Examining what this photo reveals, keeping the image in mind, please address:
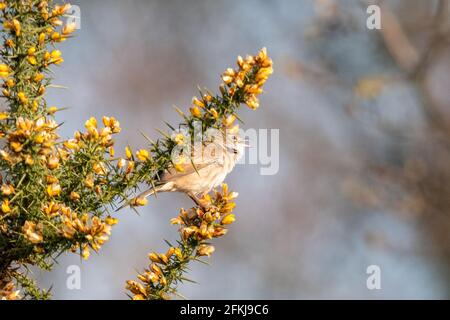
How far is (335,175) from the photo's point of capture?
28.0 feet

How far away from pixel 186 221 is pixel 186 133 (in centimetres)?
43

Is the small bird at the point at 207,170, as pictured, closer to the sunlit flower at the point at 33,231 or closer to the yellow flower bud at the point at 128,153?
the yellow flower bud at the point at 128,153

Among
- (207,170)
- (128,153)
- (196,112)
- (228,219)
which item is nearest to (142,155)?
(128,153)

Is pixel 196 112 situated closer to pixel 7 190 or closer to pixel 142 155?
pixel 142 155

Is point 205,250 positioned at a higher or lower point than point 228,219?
lower

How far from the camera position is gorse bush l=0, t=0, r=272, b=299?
225 centimetres

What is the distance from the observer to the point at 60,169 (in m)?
2.44

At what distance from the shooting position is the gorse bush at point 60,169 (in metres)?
2.25

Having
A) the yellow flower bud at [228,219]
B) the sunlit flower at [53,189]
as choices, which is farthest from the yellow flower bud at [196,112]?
the sunlit flower at [53,189]

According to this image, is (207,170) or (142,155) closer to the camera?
(142,155)

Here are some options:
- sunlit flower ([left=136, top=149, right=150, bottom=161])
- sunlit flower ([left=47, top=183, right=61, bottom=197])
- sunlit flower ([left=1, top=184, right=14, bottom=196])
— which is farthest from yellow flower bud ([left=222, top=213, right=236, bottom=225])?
sunlit flower ([left=1, top=184, right=14, bottom=196])
